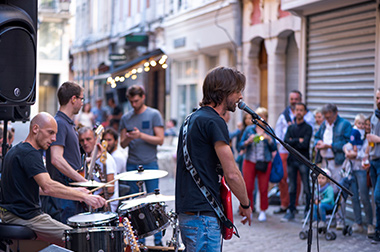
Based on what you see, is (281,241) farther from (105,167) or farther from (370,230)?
(105,167)

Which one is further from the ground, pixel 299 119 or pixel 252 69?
pixel 252 69

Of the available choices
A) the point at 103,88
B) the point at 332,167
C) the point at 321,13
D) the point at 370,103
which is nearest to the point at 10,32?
the point at 332,167

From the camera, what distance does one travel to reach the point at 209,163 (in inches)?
182

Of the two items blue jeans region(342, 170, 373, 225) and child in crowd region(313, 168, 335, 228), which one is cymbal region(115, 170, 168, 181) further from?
blue jeans region(342, 170, 373, 225)

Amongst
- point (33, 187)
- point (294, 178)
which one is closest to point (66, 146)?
point (33, 187)

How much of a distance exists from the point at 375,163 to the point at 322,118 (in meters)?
1.85

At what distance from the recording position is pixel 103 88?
1326 inches

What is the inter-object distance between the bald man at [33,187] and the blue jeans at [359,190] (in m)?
4.66

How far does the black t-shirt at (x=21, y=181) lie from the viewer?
5.66 metres

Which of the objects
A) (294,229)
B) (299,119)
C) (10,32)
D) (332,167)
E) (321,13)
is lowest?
(294,229)

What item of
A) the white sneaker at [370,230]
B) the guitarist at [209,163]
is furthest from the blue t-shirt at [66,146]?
the white sneaker at [370,230]

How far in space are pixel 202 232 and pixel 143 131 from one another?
13.8 ft

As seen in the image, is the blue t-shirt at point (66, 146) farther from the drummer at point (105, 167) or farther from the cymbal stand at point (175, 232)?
the cymbal stand at point (175, 232)

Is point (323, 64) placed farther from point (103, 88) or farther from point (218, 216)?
point (103, 88)
